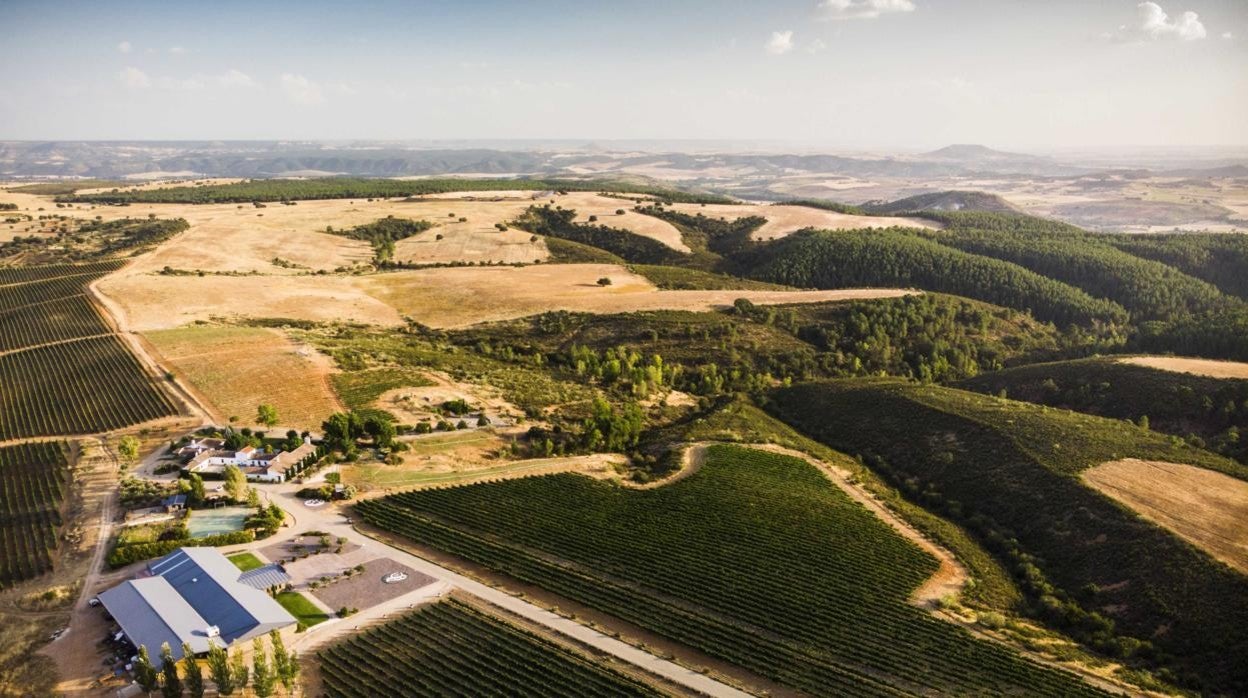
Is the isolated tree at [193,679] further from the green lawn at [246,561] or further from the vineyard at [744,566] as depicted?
the vineyard at [744,566]

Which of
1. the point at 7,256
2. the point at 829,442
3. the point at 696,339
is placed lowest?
the point at 829,442

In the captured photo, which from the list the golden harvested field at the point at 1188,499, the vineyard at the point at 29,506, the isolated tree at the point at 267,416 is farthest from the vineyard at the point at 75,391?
the golden harvested field at the point at 1188,499

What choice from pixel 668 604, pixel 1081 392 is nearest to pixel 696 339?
pixel 1081 392

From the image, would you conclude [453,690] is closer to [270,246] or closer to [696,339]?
[696,339]

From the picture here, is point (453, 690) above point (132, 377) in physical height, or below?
below

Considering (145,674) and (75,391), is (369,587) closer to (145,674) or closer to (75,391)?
(145,674)

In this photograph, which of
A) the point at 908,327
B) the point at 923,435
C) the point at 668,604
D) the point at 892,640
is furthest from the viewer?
the point at 908,327

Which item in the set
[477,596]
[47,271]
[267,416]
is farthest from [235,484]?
[47,271]
